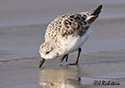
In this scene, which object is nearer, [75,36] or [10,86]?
[10,86]

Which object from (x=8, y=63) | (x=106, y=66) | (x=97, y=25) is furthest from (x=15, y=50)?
(x=97, y=25)

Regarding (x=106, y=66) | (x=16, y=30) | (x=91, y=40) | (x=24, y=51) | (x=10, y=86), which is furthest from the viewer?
(x=16, y=30)

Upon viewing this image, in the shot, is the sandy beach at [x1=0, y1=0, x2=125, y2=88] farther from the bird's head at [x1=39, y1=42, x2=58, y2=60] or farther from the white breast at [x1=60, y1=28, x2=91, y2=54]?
the white breast at [x1=60, y1=28, x2=91, y2=54]

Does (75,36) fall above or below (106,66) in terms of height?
above

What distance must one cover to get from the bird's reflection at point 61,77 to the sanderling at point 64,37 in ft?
1.12

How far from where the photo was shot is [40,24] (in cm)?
1091

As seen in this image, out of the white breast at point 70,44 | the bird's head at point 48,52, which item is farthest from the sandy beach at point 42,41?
the white breast at point 70,44

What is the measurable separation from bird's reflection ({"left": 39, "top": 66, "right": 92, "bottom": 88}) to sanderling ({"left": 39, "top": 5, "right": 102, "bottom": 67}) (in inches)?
13.5

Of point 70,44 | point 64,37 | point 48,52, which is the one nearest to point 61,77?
point 48,52

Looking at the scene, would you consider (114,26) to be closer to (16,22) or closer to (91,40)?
(91,40)

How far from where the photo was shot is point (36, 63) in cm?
771

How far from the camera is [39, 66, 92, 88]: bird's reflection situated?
622cm

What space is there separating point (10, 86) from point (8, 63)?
1506 mm

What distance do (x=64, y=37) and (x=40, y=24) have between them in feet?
11.3
